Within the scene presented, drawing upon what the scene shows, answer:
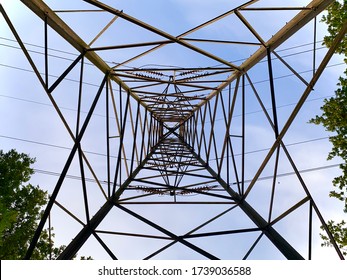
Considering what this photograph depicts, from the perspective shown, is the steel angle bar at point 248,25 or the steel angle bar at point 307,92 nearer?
the steel angle bar at point 307,92

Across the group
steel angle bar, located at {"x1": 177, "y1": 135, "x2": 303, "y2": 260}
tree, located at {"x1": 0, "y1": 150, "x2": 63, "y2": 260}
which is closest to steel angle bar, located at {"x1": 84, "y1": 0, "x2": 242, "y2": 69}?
steel angle bar, located at {"x1": 177, "y1": 135, "x2": 303, "y2": 260}

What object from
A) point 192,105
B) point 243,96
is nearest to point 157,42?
point 243,96

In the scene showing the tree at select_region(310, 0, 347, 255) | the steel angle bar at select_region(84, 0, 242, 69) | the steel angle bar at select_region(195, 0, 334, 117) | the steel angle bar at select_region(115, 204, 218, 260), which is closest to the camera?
the steel angle bar at select_region(195, 0, 334, 117)

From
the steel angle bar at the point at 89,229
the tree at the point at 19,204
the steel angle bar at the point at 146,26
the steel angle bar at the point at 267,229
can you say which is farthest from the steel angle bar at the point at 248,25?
the tree at the point at 19,204

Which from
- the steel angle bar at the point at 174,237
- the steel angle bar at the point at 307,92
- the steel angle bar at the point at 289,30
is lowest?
the steel angle bar at the point at 174,237

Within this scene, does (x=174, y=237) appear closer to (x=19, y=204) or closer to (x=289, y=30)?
(x=289, y=30)

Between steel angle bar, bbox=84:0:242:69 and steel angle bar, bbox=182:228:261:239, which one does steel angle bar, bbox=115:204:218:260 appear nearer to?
steel angle bar, bbox=182:228:261:239

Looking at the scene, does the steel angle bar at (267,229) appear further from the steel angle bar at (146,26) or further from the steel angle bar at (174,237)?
the steel angle bar at (146,26)

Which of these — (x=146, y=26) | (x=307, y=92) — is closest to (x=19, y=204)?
(x=146, y=26)

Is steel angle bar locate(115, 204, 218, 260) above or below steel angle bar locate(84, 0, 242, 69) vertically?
below

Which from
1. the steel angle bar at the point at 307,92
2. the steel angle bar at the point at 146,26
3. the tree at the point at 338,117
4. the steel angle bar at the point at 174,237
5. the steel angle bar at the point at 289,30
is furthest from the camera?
the tree at the point at 338,117
